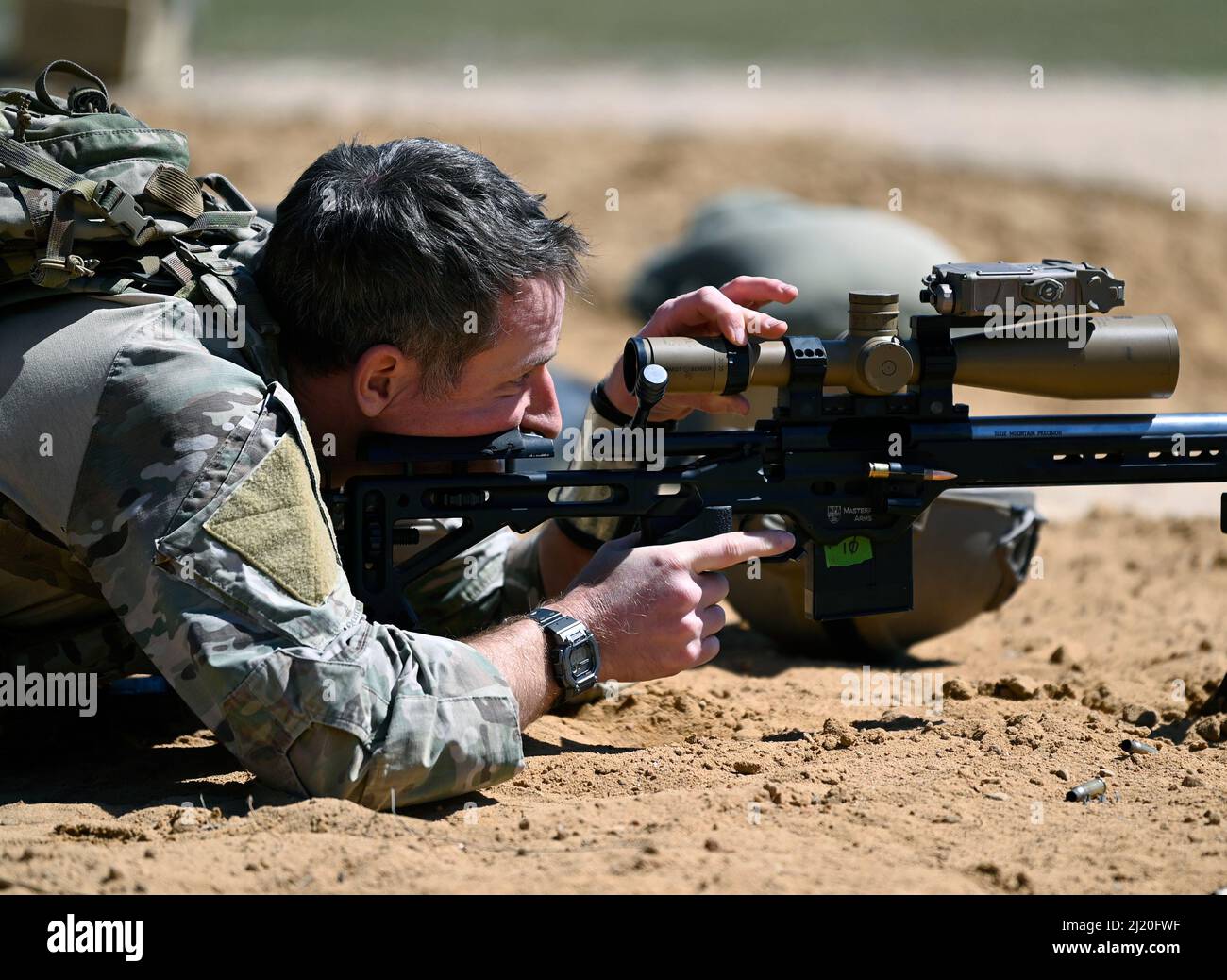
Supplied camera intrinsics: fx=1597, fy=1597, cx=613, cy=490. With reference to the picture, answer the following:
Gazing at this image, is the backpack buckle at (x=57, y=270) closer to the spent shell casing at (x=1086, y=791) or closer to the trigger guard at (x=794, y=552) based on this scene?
the trigger guard at (x=794, y=552)

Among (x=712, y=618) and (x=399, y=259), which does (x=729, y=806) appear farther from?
(x=399, y=259)

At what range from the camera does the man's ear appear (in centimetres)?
355

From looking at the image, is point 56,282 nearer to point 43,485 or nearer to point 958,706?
point 43,485

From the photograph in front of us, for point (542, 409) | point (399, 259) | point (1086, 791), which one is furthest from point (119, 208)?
point (1086, 791)

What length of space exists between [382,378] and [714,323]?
84cm

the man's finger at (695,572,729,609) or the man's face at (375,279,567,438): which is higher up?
the man's face at (375,279,567,438)

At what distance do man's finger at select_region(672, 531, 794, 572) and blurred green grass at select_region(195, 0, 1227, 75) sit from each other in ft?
63.4

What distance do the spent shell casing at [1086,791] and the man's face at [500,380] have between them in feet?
4.96

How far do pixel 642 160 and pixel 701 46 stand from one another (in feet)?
38.3

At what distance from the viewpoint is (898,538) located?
4.03m

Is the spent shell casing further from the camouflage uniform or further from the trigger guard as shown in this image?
the camouflage uniform

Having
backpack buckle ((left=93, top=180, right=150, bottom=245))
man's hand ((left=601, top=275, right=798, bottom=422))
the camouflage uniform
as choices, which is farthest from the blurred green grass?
the camouflage uniform

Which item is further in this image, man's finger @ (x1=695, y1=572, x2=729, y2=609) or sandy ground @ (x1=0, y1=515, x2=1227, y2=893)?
man's finger @ (x1=695, y1=572, x2=729, y2=609)

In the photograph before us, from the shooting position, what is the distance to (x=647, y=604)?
11.7ft
